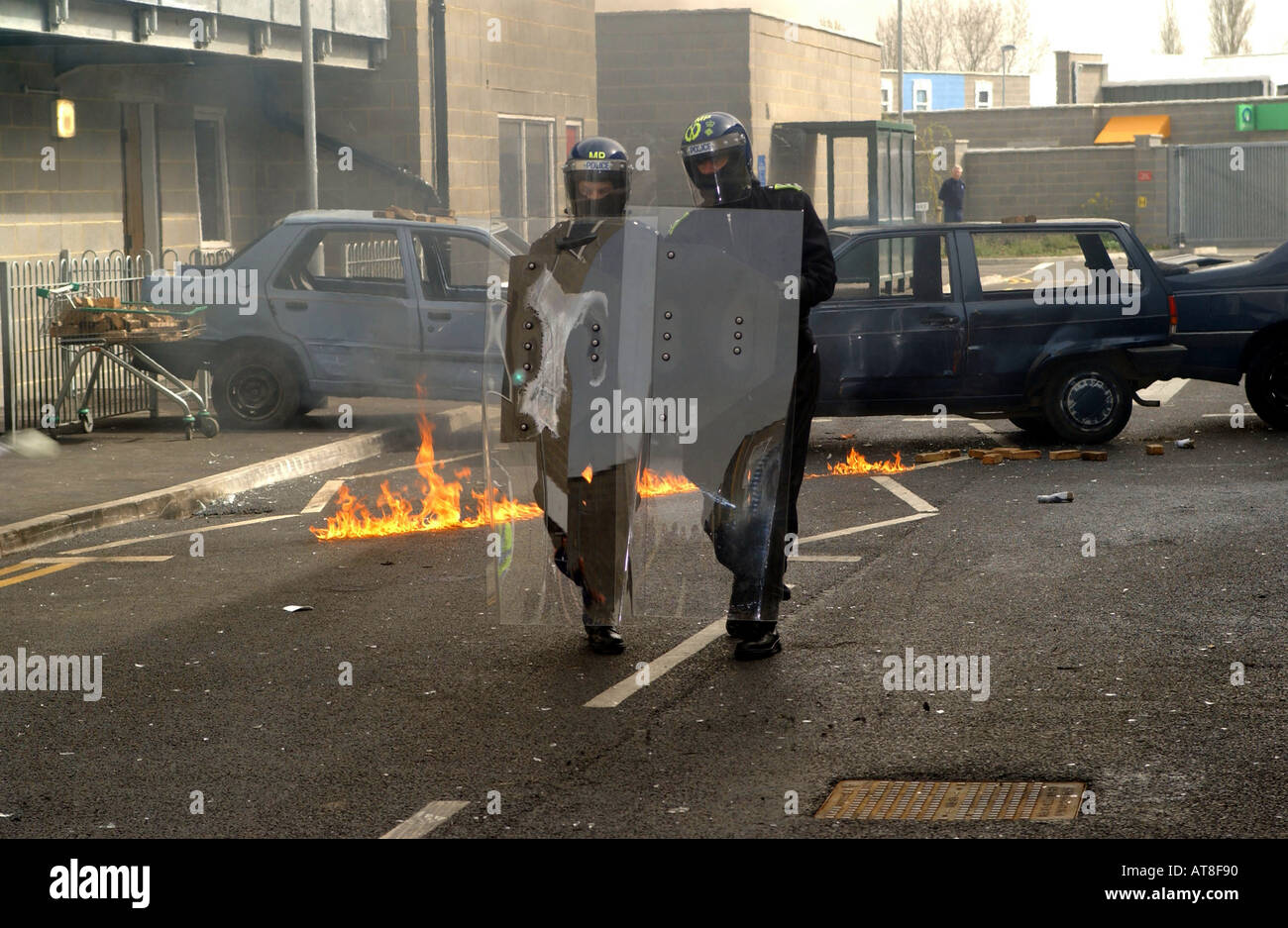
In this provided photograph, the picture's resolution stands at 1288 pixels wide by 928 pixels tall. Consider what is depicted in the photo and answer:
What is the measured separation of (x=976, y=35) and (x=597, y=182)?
363ft

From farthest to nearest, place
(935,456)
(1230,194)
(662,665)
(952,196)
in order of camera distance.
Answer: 1. (1230,194)
2. (952,196)
3. (935,456)
4. (662,665)

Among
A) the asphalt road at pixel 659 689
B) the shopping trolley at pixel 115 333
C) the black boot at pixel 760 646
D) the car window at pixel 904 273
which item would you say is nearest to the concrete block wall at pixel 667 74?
the shopping trolley at pixel 115 333

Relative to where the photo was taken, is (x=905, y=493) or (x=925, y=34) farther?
(x=925, y=34)

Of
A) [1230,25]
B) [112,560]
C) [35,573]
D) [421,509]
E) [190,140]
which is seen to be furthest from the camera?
[1230,25]

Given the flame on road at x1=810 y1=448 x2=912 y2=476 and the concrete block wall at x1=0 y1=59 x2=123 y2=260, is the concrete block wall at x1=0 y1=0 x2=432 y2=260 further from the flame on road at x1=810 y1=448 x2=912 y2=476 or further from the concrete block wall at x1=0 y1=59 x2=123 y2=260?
the flame on road at x1=810 y1=448 x2=912 y2=476

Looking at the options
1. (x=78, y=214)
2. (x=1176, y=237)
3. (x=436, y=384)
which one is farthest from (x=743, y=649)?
(x=1176, y=237)

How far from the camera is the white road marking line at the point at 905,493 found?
9.88m

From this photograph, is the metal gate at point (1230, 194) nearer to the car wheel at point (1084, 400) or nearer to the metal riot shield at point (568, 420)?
the car wheel at point (1084, 400)

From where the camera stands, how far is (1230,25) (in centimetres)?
10069

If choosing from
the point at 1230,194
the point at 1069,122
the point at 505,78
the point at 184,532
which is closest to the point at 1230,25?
the point at 1069,122

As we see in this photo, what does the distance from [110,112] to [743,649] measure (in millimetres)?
12506

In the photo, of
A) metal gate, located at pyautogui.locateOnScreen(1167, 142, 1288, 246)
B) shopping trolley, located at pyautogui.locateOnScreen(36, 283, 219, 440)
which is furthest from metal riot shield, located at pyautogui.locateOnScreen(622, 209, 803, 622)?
metal gate, located at pyautogui.locateOnScreen(1167, 142, 1288, 246)

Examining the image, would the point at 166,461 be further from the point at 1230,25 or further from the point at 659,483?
the point at 1230,25

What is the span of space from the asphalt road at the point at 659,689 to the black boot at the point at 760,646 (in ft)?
0.21
